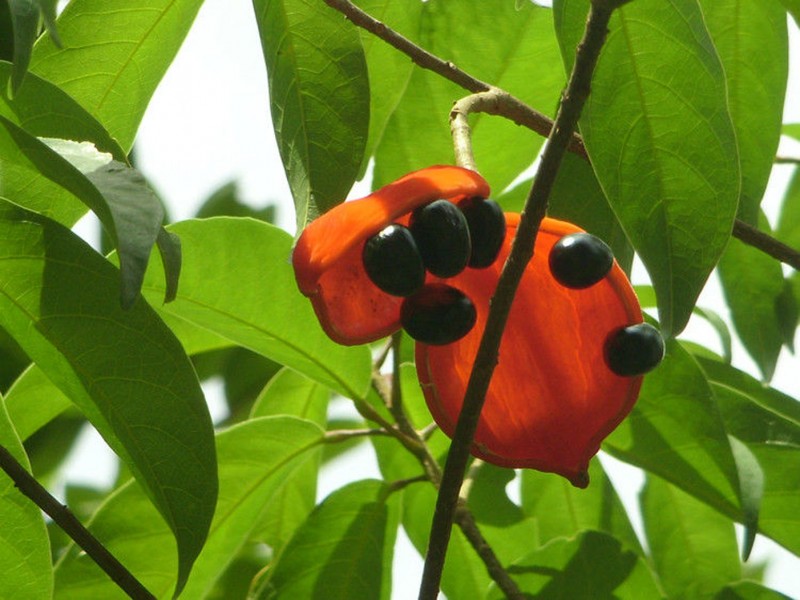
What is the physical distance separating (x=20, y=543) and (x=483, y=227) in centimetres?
55

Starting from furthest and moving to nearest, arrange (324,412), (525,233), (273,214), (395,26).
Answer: (273,214), (324,412), (395,26), (525,233)

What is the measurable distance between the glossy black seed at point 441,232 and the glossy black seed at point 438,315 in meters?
0.05

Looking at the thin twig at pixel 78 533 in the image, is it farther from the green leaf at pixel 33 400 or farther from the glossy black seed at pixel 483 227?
the green leaf at pixel 33 400

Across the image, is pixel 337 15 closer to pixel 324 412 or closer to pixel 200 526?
pixel 200 526

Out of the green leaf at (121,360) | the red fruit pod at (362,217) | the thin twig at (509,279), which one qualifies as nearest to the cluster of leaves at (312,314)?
the green leaf at (121,360)

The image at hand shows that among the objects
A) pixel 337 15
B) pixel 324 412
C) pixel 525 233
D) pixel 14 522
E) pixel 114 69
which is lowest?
pixel 14 522

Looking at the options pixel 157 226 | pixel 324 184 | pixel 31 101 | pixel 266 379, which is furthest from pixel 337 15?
pixel 266 379

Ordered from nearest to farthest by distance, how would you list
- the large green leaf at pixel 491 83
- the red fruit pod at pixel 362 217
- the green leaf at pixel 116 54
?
the red fruit pod at pixel 362 217
the green leaf at pixel 116 54
the large green leaf at pixel 491 83

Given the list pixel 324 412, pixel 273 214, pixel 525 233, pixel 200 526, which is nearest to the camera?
pixel 525 233

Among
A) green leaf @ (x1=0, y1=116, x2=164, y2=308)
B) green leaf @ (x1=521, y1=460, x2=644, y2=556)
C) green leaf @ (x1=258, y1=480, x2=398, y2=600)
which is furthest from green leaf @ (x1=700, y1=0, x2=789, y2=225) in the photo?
green leaf @ (x1=0, y1=116, x2=164, y2=308)

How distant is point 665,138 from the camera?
39.9 inches

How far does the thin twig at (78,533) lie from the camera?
0.88m

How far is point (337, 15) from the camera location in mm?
1190

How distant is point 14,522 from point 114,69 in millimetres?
502
